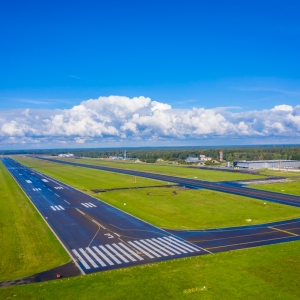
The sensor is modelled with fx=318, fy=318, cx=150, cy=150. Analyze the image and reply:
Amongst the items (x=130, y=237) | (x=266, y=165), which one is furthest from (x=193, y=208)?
(x=266, y=165)

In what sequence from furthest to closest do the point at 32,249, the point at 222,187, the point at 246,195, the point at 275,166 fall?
the point at 275,166 → the point at 222,187 → the point at 246,195 → the point at 32,249

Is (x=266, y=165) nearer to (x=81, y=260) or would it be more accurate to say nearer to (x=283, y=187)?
(x=283, y=187)

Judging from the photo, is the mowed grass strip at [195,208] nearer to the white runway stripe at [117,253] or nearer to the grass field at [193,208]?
the grass field at [193,208]

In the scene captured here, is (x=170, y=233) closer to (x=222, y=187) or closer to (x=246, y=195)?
(x=246, y=195)

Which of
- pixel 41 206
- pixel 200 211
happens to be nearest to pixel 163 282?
pixel 200 211

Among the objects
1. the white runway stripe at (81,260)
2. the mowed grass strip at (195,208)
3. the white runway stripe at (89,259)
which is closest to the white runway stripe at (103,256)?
the white runway stripe at (89,259)

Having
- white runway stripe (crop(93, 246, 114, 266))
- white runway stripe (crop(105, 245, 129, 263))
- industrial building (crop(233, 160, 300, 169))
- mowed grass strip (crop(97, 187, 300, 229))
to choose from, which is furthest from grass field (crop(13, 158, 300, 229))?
industrial building (crop(233, 160, 300, 169))

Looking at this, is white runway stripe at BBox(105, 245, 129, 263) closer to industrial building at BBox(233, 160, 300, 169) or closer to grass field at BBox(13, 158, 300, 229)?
grass field at BBox(13, 158, 300, 229)
